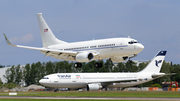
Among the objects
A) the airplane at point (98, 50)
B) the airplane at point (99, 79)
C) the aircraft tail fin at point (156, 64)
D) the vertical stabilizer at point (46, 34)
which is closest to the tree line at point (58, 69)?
the aircraft tail fin at point (156, 64)

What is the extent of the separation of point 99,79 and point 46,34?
43524mm

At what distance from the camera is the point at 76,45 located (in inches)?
2137

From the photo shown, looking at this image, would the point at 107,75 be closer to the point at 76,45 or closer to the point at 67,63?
the point at 67,63

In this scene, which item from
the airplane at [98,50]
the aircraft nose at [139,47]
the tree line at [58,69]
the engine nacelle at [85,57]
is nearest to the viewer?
the aircraft nose at [139,47]

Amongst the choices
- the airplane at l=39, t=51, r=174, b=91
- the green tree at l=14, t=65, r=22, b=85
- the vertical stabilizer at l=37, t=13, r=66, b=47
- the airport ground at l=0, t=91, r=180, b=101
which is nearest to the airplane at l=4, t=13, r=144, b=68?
the vertical stabilizer at l=37, t=13, r=66, b=47

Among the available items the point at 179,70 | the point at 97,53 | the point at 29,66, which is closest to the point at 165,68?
the point at 179,70

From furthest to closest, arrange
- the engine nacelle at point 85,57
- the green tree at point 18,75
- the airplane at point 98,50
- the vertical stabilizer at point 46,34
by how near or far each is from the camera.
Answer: the green tree at point 18,75
the vertical stabilizer at point 46,34
the engine nacelle at point 85,57
the airplane at point 98,50

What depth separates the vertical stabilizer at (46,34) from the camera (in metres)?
64.4

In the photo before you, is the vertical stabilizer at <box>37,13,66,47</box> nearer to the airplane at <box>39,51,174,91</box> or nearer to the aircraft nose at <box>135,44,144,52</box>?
the aircraft nose at <box>135,44,144,52</box>

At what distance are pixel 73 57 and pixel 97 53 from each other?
263 inches

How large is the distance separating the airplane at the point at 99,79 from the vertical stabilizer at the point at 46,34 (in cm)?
3009

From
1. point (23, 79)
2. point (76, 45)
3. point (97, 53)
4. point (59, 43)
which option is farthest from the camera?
point (23, 79)

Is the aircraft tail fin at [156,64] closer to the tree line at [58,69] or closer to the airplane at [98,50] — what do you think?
the tree line at [58,69]

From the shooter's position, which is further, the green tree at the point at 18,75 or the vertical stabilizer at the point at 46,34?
the green tree at the point at 18,75
